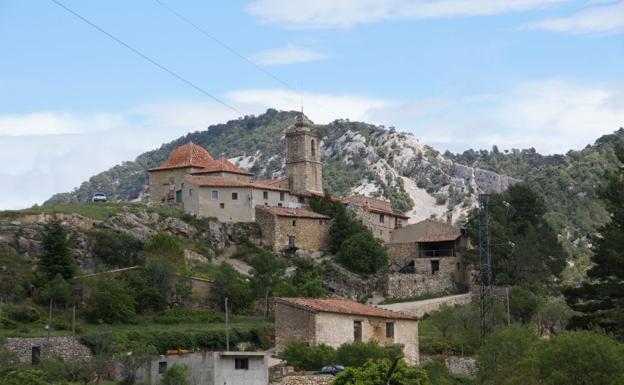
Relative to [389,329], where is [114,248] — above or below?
above

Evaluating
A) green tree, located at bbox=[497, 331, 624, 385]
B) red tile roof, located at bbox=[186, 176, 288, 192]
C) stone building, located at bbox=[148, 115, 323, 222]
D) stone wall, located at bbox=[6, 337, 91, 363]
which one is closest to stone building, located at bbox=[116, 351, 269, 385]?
stone wall, located at bbox=[6, 337, 91, 363]

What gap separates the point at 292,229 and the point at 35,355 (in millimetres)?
30627

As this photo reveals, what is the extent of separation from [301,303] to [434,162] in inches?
3823

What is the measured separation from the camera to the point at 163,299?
85875mm

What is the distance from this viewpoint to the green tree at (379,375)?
61938 mm

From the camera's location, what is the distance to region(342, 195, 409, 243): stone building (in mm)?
108500

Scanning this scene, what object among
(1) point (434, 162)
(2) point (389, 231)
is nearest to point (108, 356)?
(2) point (389, 231)

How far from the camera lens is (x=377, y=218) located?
361 feet

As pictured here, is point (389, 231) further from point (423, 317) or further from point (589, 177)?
point (589, 177)

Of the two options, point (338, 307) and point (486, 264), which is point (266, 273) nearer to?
point (338, 307)

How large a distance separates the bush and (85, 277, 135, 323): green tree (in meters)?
8.16

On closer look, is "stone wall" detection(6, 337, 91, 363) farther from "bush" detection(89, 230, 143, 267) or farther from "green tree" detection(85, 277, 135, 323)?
"bush" detection(89, 230, 143, 267)

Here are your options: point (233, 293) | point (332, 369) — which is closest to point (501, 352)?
point (332, 369)

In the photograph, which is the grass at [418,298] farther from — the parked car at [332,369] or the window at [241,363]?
the window at [241,363]
